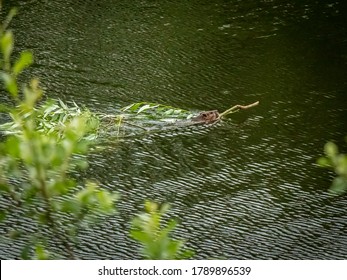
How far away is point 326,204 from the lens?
4645mm

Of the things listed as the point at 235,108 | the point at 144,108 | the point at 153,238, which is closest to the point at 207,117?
the point at 235,108

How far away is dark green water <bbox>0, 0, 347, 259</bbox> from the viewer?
437cm

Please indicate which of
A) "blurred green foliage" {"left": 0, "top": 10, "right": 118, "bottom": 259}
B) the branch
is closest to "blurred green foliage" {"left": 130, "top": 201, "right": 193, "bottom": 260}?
"blurred green foliage" {"left": 0, "top": 10, "right": 118, "bottom": 259}

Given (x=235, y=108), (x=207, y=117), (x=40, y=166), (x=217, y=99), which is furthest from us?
(x=217, y=99)

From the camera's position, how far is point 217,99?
247 inches

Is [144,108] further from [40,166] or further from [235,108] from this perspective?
[40,166]

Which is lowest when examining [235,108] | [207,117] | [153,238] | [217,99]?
[153,238]

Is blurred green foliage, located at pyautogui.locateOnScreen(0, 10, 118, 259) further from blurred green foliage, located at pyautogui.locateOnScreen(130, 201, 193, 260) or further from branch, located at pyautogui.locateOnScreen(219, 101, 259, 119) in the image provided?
branch, located at pyautogui.locateOnScreen(219, 101, 259, 119)

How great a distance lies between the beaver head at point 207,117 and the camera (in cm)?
580

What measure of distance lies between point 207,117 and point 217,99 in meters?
0.51

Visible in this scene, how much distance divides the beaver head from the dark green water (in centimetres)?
8

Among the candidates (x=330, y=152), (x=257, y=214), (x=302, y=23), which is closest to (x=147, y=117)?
(x=257, y=214)

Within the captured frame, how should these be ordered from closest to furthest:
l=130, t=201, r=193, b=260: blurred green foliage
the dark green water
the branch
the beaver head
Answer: l=130, t=201, r=193, b=260: blurred green foliage < the dark green water < the beaver head < the branch

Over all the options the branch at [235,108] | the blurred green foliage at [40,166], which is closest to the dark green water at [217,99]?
the branch at [235,108]
